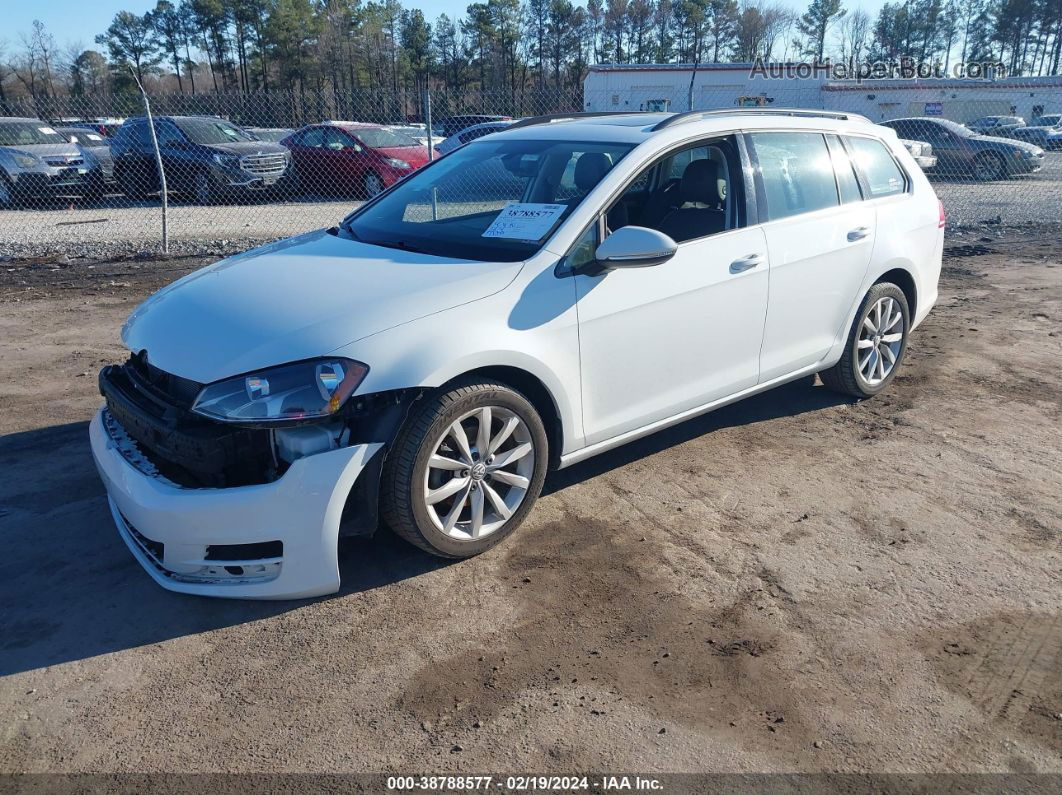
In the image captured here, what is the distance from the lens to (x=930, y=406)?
559 cm

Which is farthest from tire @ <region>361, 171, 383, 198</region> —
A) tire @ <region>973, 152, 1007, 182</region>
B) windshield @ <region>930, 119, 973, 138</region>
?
tire @ <region>973, 152, 1007, 182</region>

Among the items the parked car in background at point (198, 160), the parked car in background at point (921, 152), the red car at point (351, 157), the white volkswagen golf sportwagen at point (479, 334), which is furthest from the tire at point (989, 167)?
the white volkswagen golf sportwagen at point (479, 334)

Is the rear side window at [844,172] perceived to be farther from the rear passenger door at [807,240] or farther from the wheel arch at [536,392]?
the wheel arch at [536,392]

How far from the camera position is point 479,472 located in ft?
11.7

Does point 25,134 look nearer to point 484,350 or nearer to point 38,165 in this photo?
point 38,165

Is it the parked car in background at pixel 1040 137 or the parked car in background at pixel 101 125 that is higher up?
the parked car in background at pixel 101 125

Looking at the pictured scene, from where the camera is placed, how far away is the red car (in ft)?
53.7

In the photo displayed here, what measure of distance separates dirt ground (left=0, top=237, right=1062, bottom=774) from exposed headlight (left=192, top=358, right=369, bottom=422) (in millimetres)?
812

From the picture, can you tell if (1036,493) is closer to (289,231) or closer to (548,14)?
(289,231)

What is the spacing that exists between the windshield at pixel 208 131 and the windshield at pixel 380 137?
239cm

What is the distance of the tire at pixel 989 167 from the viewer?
21.0m

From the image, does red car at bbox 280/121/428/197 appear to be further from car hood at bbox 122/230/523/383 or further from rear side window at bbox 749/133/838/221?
car hood at bbox 122/230/523/383

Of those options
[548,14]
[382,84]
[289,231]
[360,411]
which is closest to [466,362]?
[360,411]

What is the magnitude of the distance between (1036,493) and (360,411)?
11.2ft
